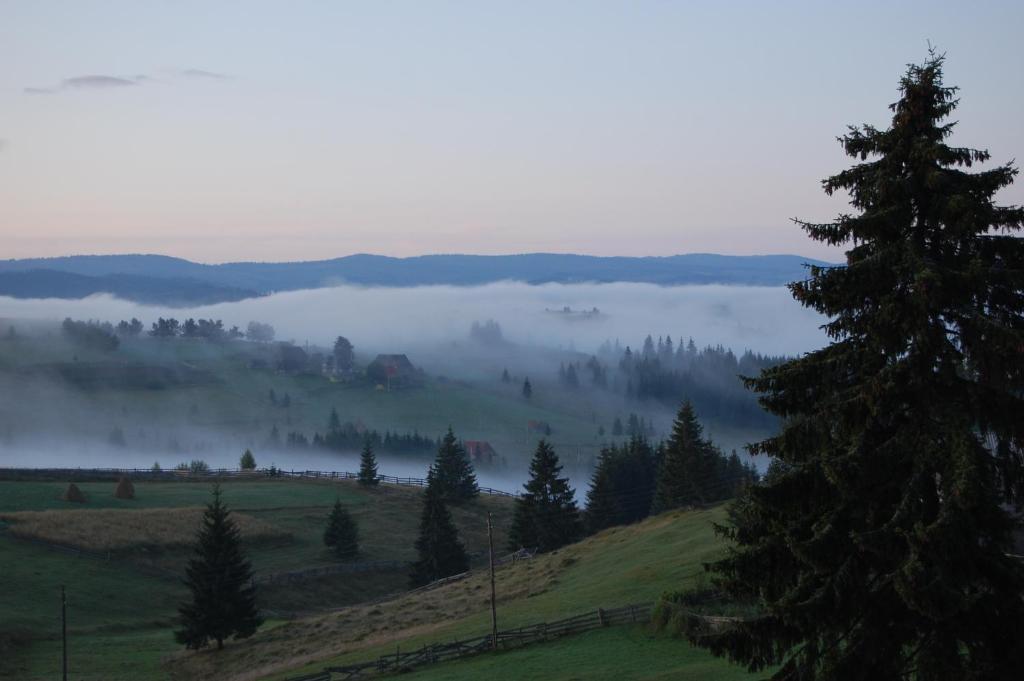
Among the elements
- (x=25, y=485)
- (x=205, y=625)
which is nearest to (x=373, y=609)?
(x=205, y=625)

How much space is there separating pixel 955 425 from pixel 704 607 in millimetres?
27042

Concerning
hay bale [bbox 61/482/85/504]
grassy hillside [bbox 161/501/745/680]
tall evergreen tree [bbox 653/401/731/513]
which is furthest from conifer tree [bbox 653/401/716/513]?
hay bale [bbox 61/482/85/504]

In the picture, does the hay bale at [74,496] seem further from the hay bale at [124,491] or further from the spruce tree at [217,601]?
the spruce tree at [217,601]

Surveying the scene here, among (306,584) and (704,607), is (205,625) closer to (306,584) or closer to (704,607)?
(306,584)

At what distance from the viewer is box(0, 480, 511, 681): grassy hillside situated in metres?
56.6

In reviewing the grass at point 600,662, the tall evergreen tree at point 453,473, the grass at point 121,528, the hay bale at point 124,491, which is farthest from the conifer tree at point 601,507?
the grass at point 600,662

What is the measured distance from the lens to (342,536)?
87.5m

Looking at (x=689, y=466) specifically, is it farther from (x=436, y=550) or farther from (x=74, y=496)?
(x=74, y=496)

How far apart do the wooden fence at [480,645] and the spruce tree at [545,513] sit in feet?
142

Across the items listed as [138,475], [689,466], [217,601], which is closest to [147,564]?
[217,601]

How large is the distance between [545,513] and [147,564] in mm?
33524

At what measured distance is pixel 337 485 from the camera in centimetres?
12244

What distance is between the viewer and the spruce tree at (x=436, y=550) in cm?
7981

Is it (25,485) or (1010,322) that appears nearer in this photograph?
(1010,322)
